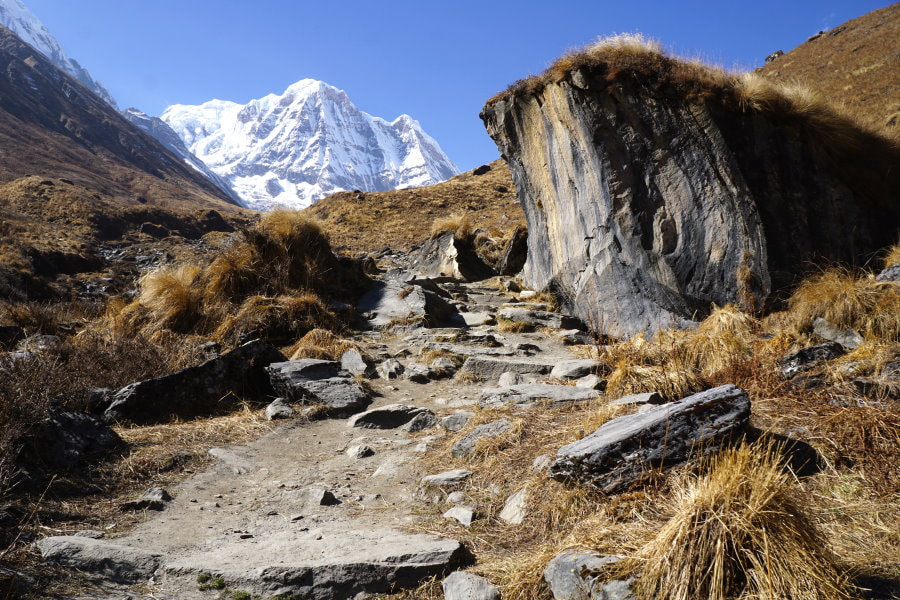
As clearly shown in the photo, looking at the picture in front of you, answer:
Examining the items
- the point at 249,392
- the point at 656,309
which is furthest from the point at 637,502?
the point at 656,309

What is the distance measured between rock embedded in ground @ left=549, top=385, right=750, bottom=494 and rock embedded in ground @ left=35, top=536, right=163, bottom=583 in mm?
2300

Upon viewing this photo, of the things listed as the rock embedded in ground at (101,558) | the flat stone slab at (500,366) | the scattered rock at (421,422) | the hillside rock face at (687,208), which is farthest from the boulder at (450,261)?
the rock embedded in ground at (101,558)

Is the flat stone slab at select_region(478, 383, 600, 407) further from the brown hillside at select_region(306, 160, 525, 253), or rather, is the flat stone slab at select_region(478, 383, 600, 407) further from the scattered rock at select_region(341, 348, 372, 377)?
the brown hillside at select_region(306, 160, 525, 253)

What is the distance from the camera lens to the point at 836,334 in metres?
6.10

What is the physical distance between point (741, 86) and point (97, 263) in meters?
19.4

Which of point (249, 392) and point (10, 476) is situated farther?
point (249, 392)

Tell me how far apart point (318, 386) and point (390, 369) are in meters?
1.22

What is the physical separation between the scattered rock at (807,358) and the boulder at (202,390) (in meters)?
5.29

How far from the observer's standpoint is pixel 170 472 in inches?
161

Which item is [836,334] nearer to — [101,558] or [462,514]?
[462,514]

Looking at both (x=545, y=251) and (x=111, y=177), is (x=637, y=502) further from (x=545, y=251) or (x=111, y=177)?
(x=111, y=177)

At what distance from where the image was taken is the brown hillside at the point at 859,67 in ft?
43.0

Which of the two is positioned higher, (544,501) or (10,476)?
→ (10,476)

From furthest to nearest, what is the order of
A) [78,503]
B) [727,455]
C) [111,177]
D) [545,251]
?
[111,177] → [545,251] → [78,503] → [727,455]
